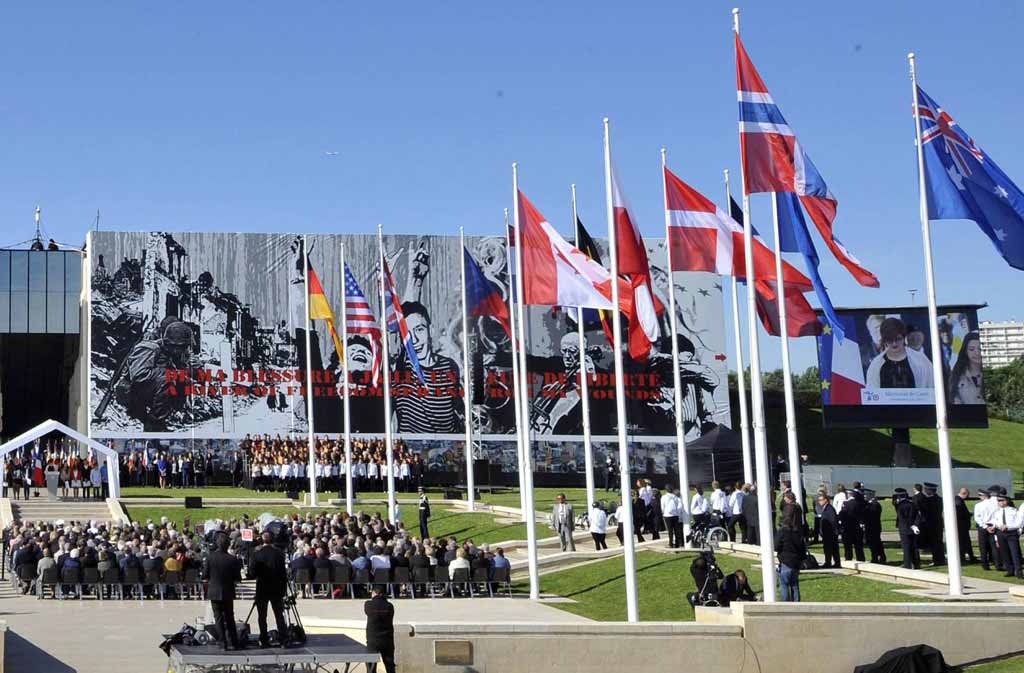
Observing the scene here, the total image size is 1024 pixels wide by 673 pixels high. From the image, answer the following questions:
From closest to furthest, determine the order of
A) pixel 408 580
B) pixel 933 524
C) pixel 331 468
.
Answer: pixel 933 524 → pixel 408 580 → pixel 331 468

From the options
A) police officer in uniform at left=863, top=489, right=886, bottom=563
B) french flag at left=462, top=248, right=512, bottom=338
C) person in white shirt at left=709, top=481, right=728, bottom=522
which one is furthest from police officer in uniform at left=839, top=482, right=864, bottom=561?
french flag at left=462, top=248, right=512, bottom=338

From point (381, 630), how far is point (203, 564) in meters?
12.6

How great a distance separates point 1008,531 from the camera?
85.9 ft

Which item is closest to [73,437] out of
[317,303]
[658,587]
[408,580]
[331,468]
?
[317,303]

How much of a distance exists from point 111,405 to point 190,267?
299 inches

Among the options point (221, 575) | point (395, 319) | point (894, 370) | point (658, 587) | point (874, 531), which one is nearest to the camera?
point (221, 575)

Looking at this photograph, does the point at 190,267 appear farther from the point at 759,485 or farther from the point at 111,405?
the point at 759,485

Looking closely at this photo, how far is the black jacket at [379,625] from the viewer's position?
18.2 meters

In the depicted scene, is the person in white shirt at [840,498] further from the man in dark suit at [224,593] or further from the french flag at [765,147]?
the man in dark suit at [224,593]

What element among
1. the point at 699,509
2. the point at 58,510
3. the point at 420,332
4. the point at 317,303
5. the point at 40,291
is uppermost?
the point at 40,291

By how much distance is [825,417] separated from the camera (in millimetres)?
55312

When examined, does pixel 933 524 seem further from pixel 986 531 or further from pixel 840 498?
pixel 840 498

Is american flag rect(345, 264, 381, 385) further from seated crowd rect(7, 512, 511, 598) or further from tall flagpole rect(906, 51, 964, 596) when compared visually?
tall flagpole rect(906, 51, 964, 596)

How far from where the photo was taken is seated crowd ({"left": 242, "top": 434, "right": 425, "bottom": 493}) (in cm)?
5441
